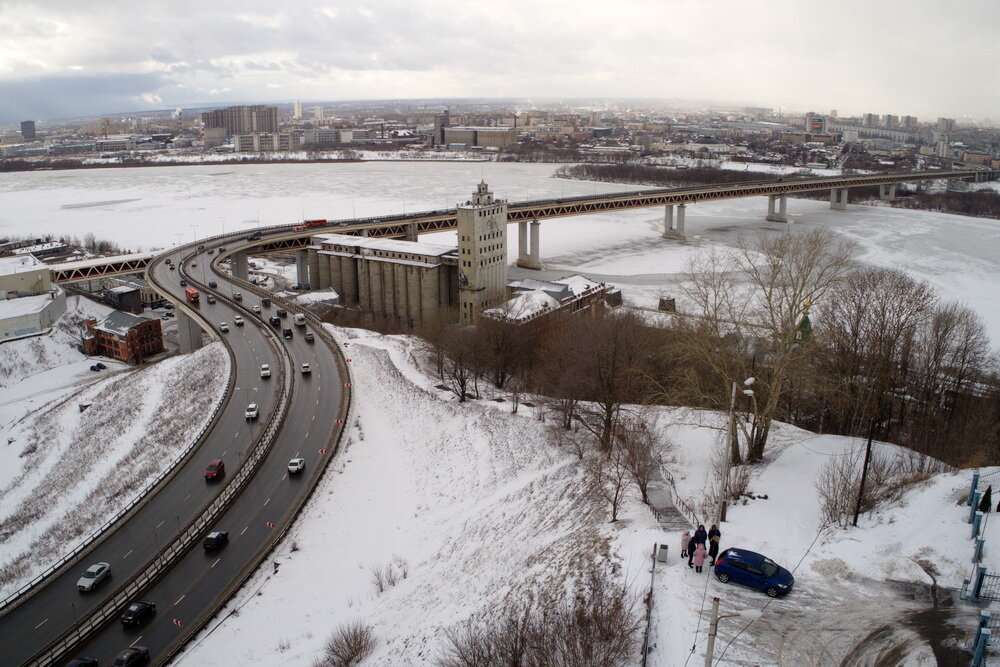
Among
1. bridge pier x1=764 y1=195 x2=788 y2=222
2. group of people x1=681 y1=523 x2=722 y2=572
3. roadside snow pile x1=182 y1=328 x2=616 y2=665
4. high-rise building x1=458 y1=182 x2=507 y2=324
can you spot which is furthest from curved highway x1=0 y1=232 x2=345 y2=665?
bridge pier x1=764 y1=195 x2=788 y2=222

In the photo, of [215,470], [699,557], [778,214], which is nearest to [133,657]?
[215,470]

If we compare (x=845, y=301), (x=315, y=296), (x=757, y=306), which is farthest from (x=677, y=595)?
(x=315, y=296)

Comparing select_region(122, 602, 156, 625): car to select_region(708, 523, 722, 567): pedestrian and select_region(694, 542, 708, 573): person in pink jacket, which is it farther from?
select_region(708, 523, 722, 567): pedestrian

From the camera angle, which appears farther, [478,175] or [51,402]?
[478,175]

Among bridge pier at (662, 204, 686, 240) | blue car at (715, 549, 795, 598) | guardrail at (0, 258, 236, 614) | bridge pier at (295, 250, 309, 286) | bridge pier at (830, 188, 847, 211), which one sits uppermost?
bridge pier at (830, 188, 847, 211)

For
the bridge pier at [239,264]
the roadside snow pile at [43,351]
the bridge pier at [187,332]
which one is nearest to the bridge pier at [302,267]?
the bridge pier at [239,264]

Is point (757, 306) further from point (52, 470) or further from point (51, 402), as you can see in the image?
point (51, 402)

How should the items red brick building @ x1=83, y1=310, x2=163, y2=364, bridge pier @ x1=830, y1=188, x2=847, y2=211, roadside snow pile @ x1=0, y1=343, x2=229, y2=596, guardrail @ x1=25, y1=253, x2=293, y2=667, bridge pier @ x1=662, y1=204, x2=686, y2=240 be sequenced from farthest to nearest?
bridge pier @ x1=830, y1=188, x2=847, y2=211, bridge pier @ x1=662, y1=204, x2=686, y2=240, red brick building @ x1=83, y1=310, x2=163, y2=364, roadside snow pile @ x1=0, y1=343, x2=229, y2=596, guardrail @ x1=25, y1=253, x2=293, y2=667

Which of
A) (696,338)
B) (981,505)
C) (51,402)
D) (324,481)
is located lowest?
(51,402)
